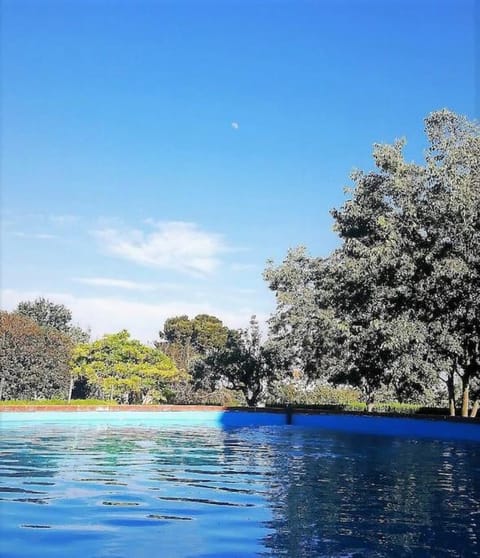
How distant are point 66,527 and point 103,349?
28.8 m

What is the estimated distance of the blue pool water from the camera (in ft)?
18.0

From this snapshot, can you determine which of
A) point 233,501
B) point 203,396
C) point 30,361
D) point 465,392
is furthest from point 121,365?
point 233,501

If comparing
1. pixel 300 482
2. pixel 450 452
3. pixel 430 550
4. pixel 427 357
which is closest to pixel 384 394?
pixel 427 357

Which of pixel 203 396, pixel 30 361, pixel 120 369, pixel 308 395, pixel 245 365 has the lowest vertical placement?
pixel 203 396

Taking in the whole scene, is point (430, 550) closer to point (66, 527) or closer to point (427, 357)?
point (66, 527)

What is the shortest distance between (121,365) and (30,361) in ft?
31.2

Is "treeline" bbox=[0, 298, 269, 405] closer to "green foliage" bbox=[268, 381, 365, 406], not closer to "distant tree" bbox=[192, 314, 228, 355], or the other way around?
"green foliage" bbox=[268, 381, 365, 406]

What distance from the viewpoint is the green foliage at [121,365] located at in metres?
A: 33.3

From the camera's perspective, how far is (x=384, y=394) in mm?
35875

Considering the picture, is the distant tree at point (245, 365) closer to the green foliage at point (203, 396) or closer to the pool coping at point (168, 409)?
the green foliage at point (203, 396)

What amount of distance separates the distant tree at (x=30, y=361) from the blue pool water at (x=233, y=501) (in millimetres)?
24852

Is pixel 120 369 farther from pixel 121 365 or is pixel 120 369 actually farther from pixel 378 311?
pixel 378 311

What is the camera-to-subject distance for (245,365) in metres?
34.9

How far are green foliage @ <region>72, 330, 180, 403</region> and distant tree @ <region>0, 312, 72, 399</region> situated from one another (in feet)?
18.0
